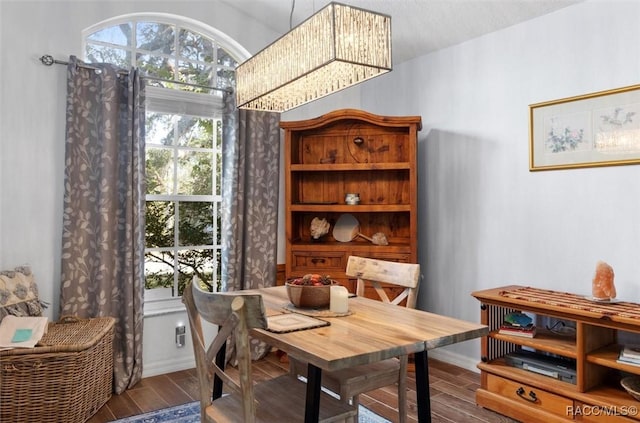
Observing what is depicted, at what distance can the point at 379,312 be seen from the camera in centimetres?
208

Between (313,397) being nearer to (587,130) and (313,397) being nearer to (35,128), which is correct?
(587,130)

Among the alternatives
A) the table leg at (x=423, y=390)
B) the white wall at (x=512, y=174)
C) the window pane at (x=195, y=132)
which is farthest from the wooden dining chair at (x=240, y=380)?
the window pane at (x=195, y=132)

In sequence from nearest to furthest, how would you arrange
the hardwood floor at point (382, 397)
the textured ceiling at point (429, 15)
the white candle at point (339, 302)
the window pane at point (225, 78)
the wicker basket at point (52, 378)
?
the white candle at point (339, 302) < the wicker basket at point (52, 378) < the hardwood floor at point (382, 397) < the textured ceiling at point (429, 15) < the window pane at point (225, 78)

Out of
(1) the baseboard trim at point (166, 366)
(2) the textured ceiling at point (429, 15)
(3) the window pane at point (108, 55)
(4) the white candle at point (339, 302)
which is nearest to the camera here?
(4) the white candle at point (339, 302)

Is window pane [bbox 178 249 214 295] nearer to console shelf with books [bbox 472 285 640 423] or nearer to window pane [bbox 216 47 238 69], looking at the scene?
window pane [bbox 216 47 238 69]

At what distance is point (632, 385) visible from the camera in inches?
93.7

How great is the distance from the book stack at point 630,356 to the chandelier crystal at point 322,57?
183cm

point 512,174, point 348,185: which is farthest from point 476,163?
point 348,185

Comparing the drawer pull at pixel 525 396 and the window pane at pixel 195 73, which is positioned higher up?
the window pane at pixel 195 73

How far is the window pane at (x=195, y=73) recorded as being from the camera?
3.65 m

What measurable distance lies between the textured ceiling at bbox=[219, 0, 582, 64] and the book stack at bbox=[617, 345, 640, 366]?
6.67ft

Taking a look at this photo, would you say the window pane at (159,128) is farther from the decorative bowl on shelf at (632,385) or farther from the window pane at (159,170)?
the decorative bowl on shelf at (632,385)

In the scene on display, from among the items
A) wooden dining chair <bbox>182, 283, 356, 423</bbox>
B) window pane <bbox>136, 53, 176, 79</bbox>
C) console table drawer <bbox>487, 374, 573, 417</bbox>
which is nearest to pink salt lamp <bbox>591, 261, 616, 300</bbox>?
console table drawer <bbox>487, 374, 573, 417</bbox>

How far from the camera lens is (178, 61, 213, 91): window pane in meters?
3.65
